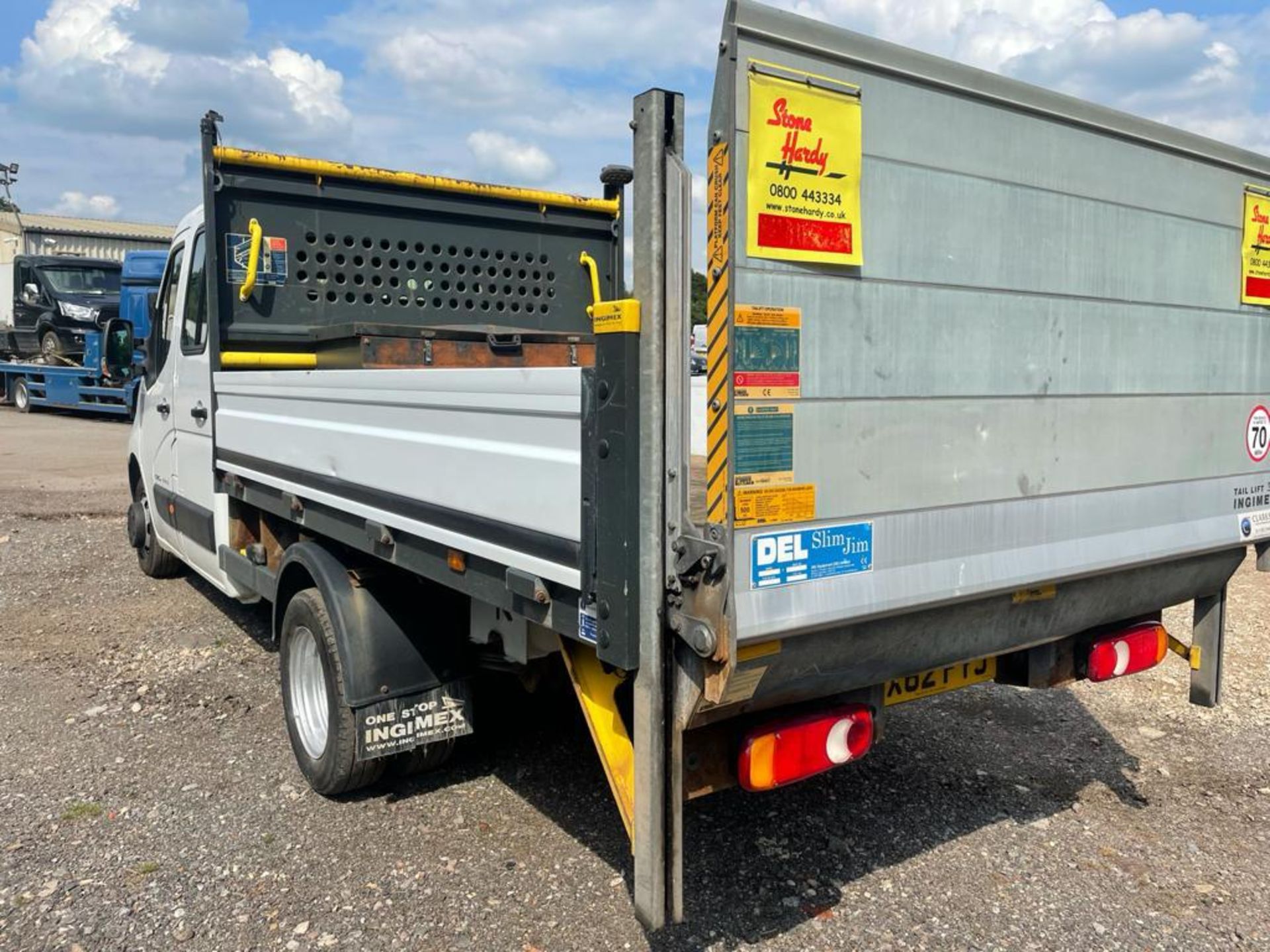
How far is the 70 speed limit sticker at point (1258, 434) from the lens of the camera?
10.8 feet

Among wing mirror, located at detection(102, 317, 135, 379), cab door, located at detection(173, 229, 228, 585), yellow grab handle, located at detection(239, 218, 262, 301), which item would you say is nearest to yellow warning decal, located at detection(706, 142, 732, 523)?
yellow grab handle, located at detection(239, 218, 262, 301)

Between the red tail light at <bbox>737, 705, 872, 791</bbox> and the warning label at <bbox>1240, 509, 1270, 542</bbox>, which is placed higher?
the warning label at <bbox>1240, 509, 1270, 542</bbox>

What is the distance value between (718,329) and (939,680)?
4.96 ft

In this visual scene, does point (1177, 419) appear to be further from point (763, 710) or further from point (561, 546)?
point (561, 546)

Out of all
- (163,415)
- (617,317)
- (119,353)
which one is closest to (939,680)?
(617,317)

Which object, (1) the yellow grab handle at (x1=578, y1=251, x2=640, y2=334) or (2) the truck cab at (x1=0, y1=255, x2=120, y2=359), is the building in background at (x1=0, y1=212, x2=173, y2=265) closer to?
(2) the truck cab at (x1=0, y1=255, x2=120, y2=359)

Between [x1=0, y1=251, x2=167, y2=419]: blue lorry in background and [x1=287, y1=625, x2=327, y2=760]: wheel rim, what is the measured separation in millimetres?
11615

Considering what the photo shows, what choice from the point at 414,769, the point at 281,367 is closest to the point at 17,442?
the point at 281,367

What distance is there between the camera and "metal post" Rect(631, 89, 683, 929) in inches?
84.7

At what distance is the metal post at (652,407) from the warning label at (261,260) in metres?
3.24

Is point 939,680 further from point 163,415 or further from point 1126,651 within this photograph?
point 163,415

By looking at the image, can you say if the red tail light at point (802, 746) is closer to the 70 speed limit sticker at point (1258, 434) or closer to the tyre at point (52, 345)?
the 70 speed limit sticker at point (1258, 434)

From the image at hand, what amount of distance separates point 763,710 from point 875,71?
5.20 ft

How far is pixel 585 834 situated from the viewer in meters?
3.58
